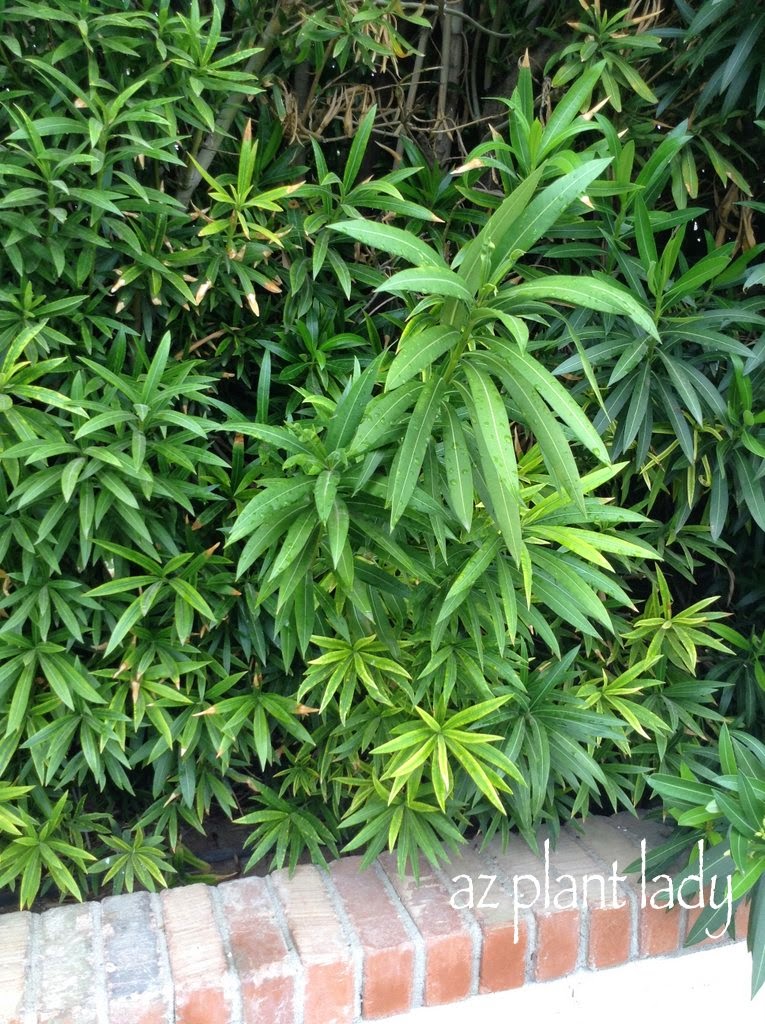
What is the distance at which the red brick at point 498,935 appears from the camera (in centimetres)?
161

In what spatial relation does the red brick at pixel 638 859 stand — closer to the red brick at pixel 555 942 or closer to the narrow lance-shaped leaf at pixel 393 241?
the red brick at pixel 555 942

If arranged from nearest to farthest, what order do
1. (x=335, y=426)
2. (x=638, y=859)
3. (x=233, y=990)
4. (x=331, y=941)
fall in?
(x=335, y=426), (x=233, y=990), (x=331, y=941), (x=638, y=859)

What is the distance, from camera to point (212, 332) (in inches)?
67.6

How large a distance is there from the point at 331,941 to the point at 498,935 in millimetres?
332

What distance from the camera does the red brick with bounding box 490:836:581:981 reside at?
5.43ft

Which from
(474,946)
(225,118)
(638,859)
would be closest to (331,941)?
(474,946)

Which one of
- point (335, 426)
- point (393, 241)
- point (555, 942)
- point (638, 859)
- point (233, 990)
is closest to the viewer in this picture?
point (393, 241)

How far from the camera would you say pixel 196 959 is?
1508mm

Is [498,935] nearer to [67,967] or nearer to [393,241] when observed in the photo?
[67,967]

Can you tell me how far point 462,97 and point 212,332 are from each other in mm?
828

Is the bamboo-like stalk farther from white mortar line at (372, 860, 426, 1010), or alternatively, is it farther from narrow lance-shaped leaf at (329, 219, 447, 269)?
white mortar line at (372, 860, 426, 1010)

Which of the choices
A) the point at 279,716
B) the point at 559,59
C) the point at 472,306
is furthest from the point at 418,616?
the point at 559,59

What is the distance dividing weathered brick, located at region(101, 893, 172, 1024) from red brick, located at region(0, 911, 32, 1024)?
0.14 metres

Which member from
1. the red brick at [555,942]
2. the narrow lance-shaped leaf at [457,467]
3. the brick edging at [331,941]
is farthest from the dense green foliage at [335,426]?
the red brick at [555,942]
